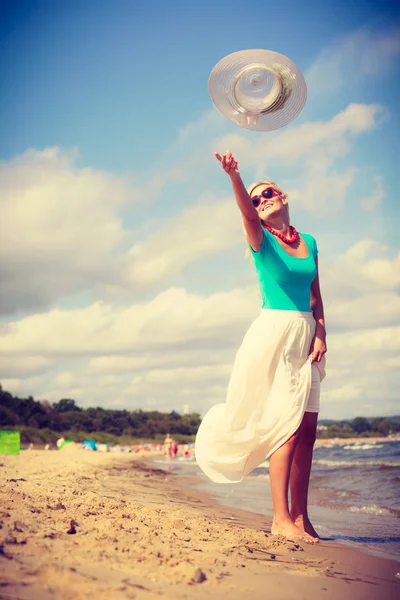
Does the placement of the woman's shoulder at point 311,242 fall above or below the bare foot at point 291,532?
above

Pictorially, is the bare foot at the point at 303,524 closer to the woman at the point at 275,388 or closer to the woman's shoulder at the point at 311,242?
the woman at the point at 275,388

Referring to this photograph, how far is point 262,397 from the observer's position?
10.7 feet

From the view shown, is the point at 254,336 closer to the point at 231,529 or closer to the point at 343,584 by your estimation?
the point at 231,529

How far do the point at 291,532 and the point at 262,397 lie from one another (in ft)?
2.57

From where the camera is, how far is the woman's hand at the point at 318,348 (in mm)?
3361

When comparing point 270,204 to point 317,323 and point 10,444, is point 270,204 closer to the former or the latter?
point 317,323

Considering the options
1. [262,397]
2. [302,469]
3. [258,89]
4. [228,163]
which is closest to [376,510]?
[302,469]

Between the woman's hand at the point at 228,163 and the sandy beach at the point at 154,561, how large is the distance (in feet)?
6.50

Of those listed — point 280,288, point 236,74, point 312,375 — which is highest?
point 236,74

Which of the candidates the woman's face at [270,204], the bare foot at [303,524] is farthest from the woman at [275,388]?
the woman's face at [270,204]

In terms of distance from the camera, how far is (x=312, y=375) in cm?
331

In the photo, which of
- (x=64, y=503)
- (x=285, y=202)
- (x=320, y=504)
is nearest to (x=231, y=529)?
(x=64, y=503)

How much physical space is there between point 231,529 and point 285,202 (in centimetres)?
213

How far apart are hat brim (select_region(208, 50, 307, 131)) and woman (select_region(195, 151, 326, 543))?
2.20 feet
